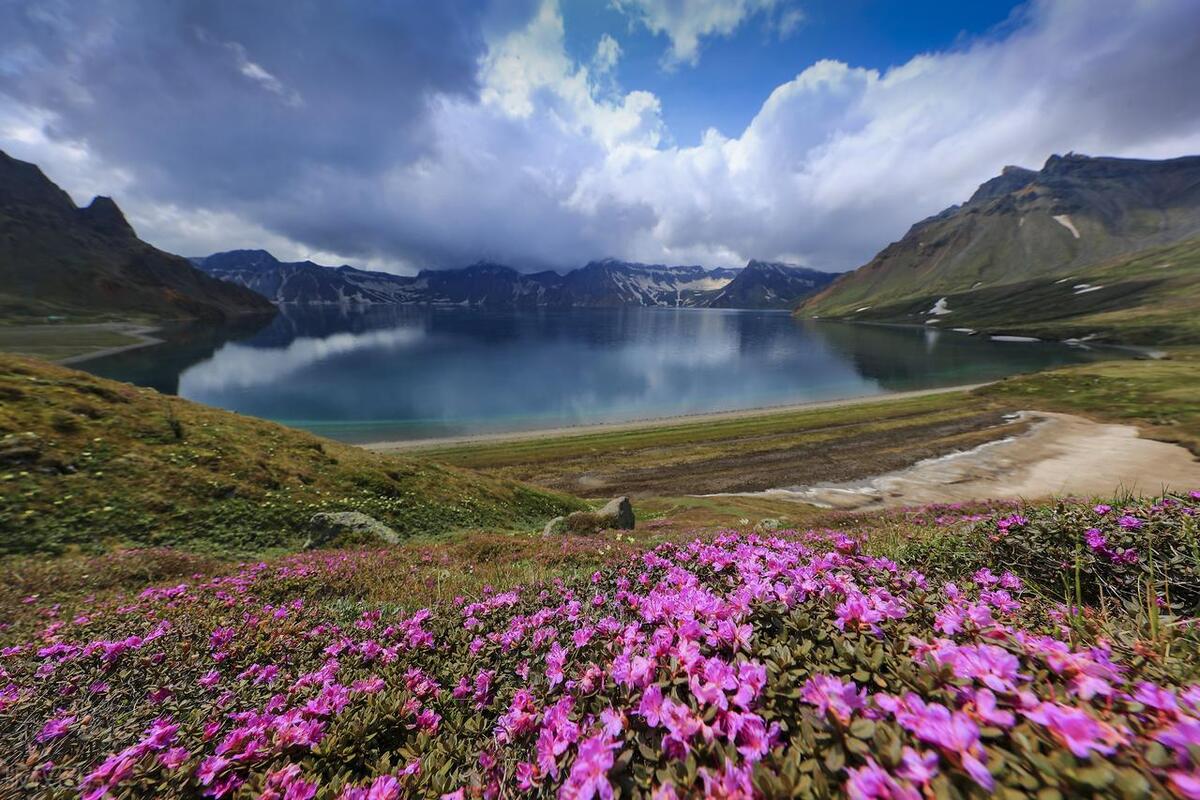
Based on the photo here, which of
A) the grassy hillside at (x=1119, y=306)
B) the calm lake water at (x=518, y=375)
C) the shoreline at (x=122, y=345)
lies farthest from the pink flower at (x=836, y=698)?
the grassy hillside at (x=1119, y=306)

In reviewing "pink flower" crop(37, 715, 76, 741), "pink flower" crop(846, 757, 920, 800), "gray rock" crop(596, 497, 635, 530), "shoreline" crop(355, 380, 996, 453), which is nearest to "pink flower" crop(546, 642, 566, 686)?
"pink flower" crop(846, 757, 920, 800)

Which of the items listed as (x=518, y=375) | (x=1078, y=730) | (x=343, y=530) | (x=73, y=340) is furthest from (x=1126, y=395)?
(x=73, y=340)

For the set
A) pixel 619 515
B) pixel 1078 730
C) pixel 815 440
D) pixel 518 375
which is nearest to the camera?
pixel 1078 730

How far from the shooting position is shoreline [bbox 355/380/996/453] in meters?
52.3

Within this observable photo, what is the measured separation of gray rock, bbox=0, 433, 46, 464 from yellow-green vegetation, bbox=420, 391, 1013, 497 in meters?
24.1

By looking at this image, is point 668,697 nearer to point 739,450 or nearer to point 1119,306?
point 739,450

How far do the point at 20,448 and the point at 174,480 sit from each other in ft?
11.3

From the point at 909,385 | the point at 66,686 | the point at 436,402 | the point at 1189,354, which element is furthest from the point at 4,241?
the point at 1189,354

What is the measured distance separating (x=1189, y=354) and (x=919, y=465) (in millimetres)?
103363

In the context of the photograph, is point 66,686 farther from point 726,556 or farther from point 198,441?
point 198,441

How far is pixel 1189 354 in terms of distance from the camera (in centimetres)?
8631

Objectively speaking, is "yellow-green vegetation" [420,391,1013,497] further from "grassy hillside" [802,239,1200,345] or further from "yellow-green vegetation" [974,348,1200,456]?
"grassy hillside" [802,239,1200,345]

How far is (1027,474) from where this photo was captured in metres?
32.9

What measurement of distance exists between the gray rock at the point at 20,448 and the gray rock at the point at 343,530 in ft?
24.1
